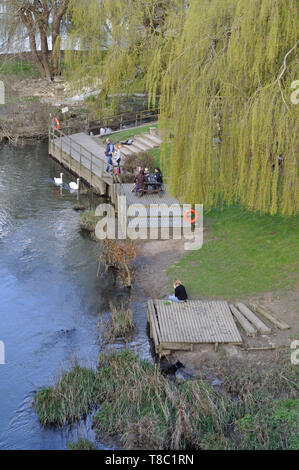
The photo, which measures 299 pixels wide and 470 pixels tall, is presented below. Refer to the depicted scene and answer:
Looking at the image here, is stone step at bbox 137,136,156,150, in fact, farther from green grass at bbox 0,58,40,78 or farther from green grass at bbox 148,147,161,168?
green grass at bbox 0,58,40,78

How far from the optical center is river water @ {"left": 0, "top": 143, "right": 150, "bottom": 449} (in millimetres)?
12617

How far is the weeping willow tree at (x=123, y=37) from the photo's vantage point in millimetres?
30188

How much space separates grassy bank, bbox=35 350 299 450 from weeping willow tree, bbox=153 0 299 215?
5.03 m

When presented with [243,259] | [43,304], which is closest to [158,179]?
[243,259]

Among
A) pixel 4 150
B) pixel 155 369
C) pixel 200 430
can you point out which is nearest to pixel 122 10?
pixel 4 150

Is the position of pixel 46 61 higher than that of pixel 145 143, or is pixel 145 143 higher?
pixel 46 61

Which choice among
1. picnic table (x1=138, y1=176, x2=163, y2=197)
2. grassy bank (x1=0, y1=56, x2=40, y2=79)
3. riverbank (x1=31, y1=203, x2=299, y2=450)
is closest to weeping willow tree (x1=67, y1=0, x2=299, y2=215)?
riverbank (x1=31, y1=203, x2=299, y2=450)

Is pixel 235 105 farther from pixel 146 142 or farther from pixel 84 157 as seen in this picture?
pixel 146 142

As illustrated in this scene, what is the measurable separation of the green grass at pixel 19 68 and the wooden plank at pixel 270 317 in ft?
110

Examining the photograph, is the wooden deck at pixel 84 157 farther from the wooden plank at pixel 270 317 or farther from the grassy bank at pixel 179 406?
the grassy bank at pixel 179 406

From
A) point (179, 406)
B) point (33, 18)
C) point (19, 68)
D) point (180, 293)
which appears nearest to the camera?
point (179, 406)

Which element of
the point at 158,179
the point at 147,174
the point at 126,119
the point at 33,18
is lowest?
the point at 158,179

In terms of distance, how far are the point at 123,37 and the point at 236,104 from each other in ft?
52.5

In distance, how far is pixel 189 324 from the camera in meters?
14.9
